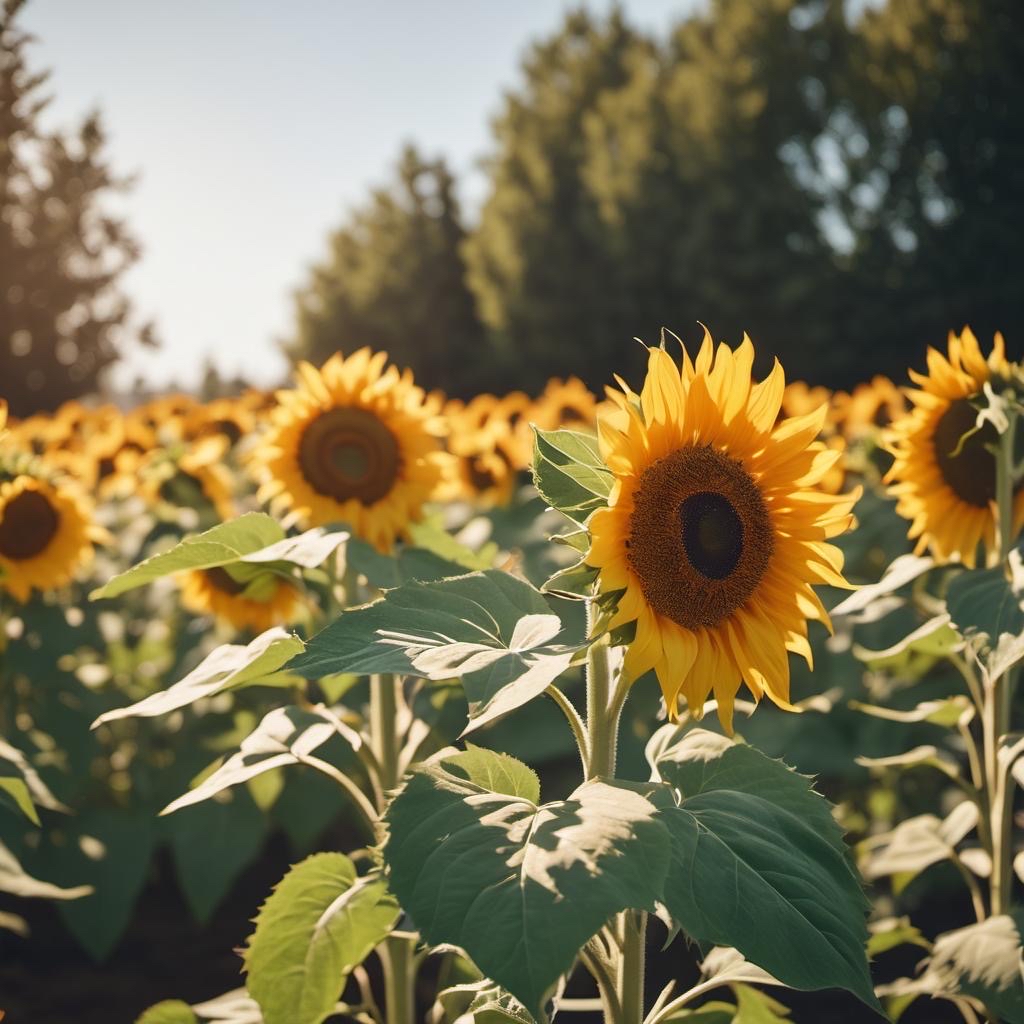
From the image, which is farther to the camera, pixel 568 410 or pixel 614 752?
pixel 568 410

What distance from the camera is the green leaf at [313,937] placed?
5.56 ft

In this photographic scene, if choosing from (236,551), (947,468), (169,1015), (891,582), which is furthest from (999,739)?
(169,1015)

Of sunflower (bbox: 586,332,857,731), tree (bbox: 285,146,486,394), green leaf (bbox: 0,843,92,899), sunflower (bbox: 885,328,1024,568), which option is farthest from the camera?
tree (bbox: 285,146,486,394)

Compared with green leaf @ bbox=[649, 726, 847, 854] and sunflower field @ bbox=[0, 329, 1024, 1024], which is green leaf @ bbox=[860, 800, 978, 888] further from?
green leaf @ bbox=[649, 726, 847, 854]

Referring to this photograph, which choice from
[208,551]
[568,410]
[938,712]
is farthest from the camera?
[568,410]

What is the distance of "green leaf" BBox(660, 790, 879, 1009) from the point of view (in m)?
1.32

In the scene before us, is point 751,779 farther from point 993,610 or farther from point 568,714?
point 993,610

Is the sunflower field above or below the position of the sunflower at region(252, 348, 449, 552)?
below

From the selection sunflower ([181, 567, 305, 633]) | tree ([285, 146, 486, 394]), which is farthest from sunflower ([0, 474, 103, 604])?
tree ([285, 146, 486, 394])

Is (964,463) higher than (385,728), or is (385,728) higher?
(964,463)

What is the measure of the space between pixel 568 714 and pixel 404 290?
34448 mm

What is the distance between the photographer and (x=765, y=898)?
1369 millimetres

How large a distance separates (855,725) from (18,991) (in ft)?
10.4

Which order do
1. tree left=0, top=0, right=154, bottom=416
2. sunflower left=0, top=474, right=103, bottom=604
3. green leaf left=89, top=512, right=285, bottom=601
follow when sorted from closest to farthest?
green leaf left=89, top=512, right=285, bottom=601
sunflower left=0, top=474, right=103, bottom=604
tree left=0, top=0, right=154, bottom=416
